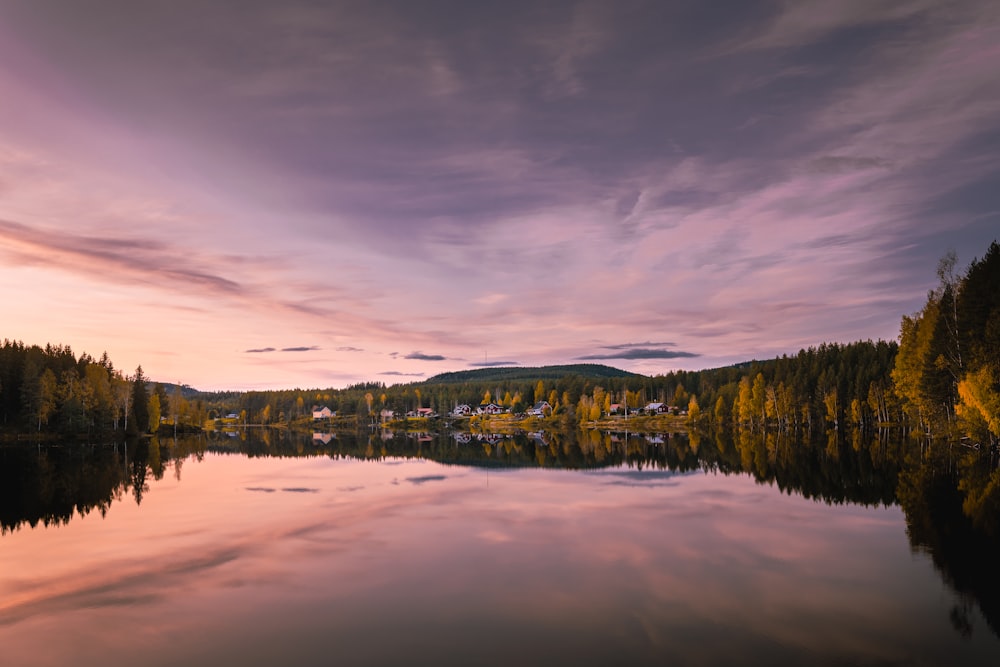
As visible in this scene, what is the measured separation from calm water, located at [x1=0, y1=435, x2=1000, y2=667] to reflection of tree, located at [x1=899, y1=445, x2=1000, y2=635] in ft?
0.57

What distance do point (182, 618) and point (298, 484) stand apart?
30.0m

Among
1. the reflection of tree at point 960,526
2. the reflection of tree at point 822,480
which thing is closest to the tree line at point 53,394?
the reflection of tree at point 822,480

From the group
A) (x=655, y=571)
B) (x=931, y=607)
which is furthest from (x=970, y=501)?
(x=655, y=571)

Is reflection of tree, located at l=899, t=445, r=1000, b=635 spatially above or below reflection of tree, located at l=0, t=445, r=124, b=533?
below

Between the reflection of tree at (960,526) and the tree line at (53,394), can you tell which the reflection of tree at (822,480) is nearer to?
the reflection of tree at (960,526)

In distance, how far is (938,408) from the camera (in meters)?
67.1

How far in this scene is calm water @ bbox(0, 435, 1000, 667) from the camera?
529 inches

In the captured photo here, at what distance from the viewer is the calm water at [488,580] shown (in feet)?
44.1

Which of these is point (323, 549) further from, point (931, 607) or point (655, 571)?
point (931, 607)

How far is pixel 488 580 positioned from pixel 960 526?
64.1 feet

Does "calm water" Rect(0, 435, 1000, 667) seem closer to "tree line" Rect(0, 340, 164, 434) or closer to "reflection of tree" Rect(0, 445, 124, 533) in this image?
"reflection of tree" Rect(0, 445, 124, 533)

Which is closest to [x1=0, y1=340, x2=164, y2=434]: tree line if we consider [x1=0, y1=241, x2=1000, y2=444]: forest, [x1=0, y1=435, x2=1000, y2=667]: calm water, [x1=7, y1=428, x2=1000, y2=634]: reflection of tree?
[x1=0, y1=241, x2=1000, y2=444]: forest

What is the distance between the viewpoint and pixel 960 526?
24.3 metres

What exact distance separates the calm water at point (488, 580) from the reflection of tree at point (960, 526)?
17cm
